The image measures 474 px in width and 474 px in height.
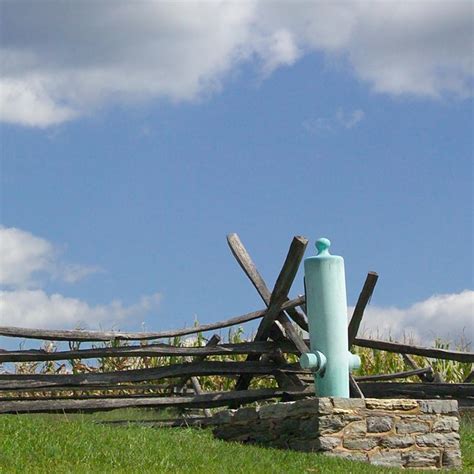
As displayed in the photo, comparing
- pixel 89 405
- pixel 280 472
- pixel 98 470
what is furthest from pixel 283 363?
pixel 98 470

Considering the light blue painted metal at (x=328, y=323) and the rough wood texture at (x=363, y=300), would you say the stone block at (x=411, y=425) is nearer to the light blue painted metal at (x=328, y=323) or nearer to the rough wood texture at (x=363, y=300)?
the light blue painted metal at (x=328, y=323)

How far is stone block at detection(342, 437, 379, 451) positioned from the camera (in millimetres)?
9055

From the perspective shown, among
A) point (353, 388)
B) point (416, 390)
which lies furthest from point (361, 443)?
point (416, 390)

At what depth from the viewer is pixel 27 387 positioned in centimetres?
1107

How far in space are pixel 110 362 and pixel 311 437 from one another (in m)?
6.33

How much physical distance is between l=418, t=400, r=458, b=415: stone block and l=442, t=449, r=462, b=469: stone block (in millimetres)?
395

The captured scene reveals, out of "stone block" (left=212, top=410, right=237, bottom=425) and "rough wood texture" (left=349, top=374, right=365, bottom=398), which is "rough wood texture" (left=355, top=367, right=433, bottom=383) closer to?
"rough wood texture" (left=349, top=374, right=365, bottom=398)

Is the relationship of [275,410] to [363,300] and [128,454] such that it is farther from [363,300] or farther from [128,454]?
[128,454]

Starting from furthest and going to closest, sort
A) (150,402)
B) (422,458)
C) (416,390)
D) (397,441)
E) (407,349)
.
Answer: (416,390), (407,349), (150,402), (422,458), (397,441)

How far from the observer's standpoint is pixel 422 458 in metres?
9.47

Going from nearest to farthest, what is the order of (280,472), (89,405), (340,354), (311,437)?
(280,472) → (311,437) → (340,354) → (89,405)

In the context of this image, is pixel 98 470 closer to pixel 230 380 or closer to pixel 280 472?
pixel 280 472

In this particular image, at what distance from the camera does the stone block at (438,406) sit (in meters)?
9.60

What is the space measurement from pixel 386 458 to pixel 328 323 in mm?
1473
